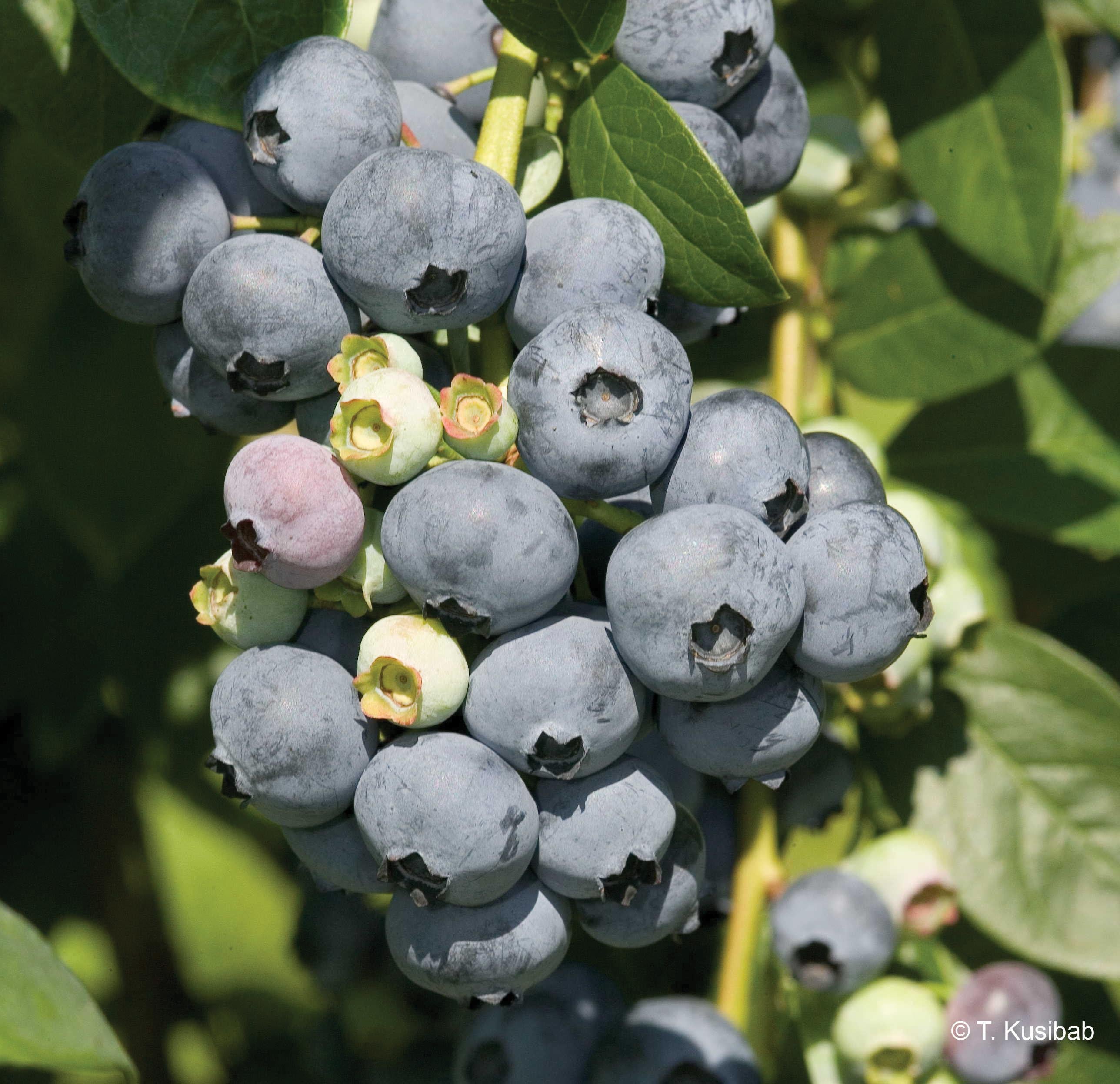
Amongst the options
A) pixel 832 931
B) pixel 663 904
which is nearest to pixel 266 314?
pixel 663 904

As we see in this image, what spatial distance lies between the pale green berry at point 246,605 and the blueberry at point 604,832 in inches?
8.9

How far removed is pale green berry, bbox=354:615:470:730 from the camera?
81cm

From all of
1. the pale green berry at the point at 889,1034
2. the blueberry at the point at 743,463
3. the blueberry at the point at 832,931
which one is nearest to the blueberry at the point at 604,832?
the blueberry at the point at 743,463

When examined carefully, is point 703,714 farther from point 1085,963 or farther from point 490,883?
point 1085,963

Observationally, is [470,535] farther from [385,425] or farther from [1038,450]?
[1038,450]

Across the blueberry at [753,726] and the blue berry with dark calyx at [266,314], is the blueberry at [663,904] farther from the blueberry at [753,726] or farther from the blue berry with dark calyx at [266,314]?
the blue berry with dark calyx at [266,314]

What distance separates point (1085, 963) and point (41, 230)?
5.58 ft

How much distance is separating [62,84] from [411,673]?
69 cm

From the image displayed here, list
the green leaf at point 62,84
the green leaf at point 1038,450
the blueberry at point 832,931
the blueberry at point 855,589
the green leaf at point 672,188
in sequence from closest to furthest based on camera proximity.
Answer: the blueberry at point 855,589
the green leaf at point 672,188
the green leaf at point 62,84
the blueberry at point 832,931
the green leaf at point 1038,450

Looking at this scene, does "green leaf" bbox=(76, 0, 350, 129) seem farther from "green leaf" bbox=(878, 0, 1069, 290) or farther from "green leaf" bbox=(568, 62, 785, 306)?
"green leaf" bbox=(878, 0, 1069, 290)

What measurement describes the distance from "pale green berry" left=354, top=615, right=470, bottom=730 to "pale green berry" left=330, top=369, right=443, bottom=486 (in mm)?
108

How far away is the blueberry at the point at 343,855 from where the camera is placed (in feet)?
2.98

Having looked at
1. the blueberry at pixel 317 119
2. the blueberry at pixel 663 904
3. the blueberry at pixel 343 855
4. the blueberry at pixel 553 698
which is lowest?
the blueberry at pixel 663 904

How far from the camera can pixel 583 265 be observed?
0.89 meters
